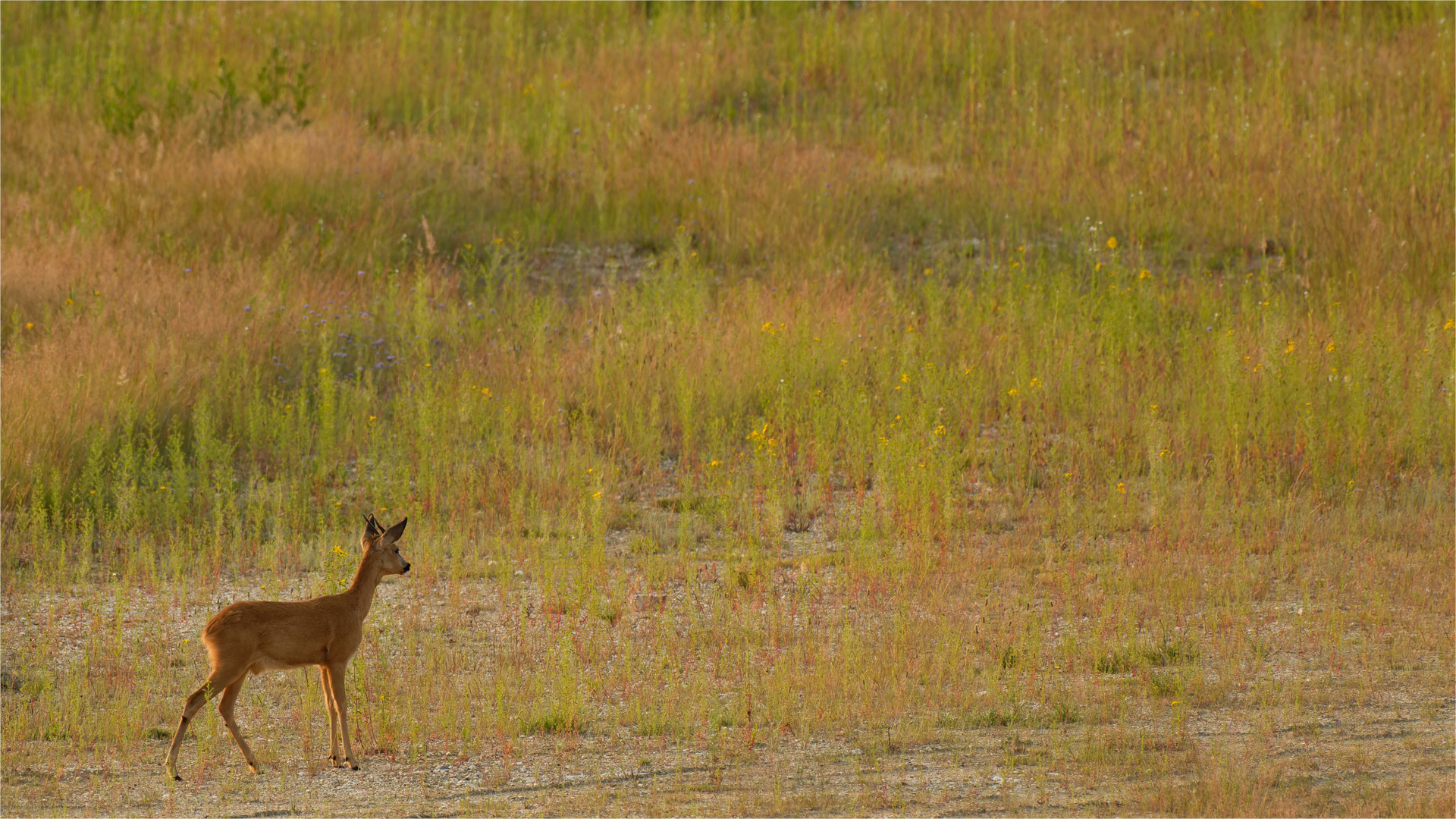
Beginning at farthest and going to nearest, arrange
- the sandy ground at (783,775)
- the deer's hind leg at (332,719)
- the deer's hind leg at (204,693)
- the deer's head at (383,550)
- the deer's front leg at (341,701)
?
1. the deer's head at (383,550)
2. the deer's hind leg at (332,719)
3. the deer's front leg at (341,701)
4. the sandy ground at (783,775)
5. the deer's hind leg at (204,693)

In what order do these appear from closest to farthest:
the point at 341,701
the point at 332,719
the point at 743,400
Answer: the point at 341,701, the point at 332,719, the point at 743,400

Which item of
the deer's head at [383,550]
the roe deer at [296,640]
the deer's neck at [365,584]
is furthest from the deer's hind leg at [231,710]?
the deer's head at [383,550]

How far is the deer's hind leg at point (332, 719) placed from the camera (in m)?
5.15

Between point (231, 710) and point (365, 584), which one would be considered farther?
point (365, 584)

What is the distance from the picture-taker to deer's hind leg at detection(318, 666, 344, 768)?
5.15 meters

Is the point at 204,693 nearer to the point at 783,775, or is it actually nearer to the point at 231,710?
the point at 231,710

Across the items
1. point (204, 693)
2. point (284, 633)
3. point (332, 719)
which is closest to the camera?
point (204, 693)

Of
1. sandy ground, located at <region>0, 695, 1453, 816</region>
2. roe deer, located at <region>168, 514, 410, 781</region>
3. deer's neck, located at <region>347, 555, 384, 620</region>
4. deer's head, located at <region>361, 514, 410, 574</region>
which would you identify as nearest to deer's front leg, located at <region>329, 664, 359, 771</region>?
roe deer, located at <region>168, 514, 410, 781</region>

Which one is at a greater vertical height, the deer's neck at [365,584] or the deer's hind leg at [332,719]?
the deer's neck at [365,584]

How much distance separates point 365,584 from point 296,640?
397mm

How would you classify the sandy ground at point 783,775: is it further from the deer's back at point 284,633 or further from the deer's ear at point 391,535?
the deer's ear at point 391,535

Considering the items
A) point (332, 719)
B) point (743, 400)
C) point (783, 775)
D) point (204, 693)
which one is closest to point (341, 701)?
point (332, 719)

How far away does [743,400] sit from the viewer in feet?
31.7

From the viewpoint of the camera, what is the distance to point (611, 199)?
1307cm
